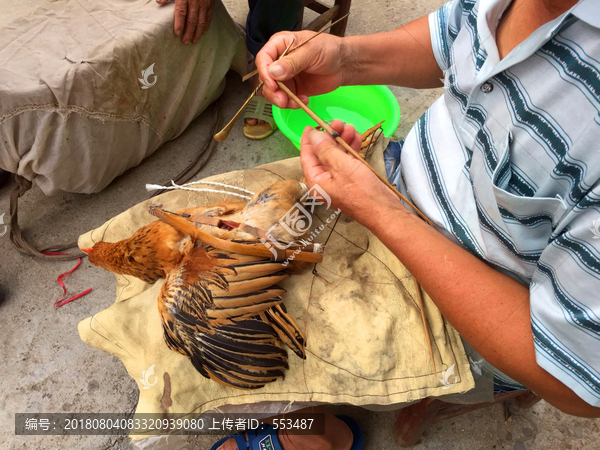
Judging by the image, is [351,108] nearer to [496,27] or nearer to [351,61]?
[351,61]

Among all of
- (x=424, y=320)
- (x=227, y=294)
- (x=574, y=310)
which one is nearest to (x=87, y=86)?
(x=227, y=294)

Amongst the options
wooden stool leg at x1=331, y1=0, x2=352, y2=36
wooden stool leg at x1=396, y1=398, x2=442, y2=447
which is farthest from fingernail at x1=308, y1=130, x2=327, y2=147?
wooden stool leg at x1=331, y1=0, x2=352, y2=36

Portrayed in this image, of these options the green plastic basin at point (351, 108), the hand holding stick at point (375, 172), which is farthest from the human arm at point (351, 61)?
the green plastic basin at point (351, 108)

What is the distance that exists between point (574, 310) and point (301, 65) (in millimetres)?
909

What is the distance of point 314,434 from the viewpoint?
53.8 inches

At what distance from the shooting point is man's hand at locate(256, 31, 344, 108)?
1.11 metres

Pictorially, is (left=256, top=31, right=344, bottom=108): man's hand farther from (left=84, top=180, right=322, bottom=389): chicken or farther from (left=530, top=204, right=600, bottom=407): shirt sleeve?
(left=530, top=204, right=600, bottom=407): shirt sleeve

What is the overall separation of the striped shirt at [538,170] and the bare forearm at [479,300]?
0.14ft

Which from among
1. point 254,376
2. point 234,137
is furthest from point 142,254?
point 234,137

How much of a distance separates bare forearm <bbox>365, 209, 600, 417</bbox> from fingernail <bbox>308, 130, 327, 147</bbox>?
28cm

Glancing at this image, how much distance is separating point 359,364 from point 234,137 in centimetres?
190

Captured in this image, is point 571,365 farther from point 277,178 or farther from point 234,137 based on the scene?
point 234,137

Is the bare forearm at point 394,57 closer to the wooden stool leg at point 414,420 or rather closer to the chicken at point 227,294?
the chicken at point 227,294

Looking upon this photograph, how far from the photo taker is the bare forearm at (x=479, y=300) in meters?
0.76
